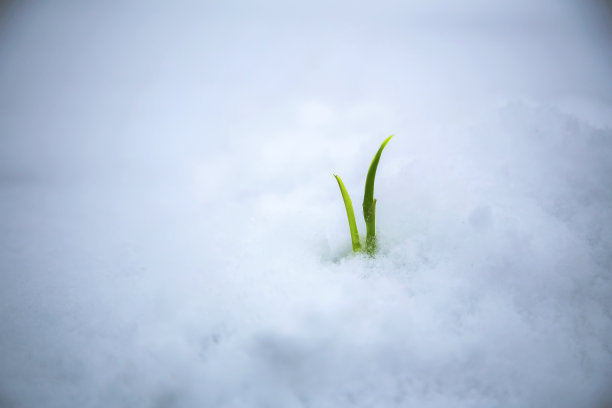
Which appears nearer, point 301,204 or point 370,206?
point 370,206

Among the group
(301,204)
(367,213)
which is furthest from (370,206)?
(301,204)

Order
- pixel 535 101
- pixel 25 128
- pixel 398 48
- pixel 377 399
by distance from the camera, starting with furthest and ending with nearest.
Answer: pixel 398 48 < pixel 25 128 < pixel 535 101 < pixel 377 399

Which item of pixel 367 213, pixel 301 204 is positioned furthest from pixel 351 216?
pixel 301 204

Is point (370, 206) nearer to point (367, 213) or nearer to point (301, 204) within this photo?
point (367, 213)

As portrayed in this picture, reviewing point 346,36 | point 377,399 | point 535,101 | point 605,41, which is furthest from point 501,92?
point 377,399

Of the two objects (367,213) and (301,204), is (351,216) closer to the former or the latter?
(367,213)

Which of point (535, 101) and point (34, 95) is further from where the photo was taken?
point (34, 95)

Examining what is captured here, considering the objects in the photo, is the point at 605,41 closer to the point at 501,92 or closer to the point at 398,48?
the point at 501,92

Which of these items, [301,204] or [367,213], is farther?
[301,204]
